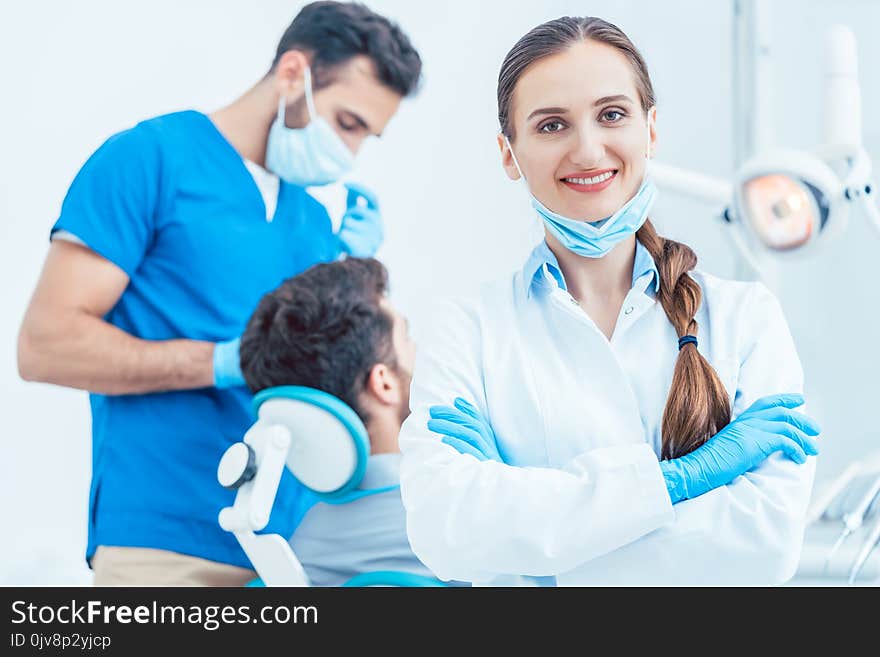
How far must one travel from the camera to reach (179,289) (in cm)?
190

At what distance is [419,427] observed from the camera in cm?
98

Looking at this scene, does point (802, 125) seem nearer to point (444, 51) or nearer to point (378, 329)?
point (444, 51)

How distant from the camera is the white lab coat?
35.3 inches

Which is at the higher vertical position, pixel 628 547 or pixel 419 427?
pixel 419 427

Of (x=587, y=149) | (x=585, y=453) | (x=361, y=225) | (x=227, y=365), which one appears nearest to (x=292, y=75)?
(x=361, y=225)

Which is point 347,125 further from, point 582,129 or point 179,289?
point 582,129

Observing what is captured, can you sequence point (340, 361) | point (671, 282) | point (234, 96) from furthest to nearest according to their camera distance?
point (234, 96) < point (340, 361) < point (671, 282)

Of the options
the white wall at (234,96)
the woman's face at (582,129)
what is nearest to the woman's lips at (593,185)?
the woman's face at (582,129)

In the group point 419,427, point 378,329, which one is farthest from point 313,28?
point 419,427

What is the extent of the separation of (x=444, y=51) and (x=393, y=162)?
28 centimetres

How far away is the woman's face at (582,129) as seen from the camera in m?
0.95

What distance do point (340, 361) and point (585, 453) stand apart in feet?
2.63

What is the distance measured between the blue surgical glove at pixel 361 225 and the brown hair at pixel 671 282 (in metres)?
1.10

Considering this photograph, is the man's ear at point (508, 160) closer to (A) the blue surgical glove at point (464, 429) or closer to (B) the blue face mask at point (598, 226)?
(B) the blue face mask at point (598, 226)
